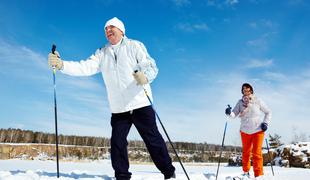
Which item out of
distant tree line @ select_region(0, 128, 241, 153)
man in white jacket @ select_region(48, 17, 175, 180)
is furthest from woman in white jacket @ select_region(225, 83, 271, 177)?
distant tree line @ select_region(0, 128, 241, 153)

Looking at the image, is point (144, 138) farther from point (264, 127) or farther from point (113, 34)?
point (264, 127)

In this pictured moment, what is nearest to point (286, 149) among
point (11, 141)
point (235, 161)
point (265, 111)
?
point (235, 161)

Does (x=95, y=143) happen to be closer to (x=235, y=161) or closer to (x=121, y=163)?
(x=235, y=161)

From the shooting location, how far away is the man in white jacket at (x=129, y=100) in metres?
4.20

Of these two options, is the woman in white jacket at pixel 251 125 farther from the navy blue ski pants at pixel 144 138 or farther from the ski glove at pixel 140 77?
the ski glove at pixel 140 77

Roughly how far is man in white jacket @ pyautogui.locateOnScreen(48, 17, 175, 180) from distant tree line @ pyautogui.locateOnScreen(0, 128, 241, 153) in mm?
7651

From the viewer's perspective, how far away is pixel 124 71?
14.0 ft

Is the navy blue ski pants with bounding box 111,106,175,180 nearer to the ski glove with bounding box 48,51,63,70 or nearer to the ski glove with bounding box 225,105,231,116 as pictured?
the ski glove with bounding box 48,51,63,70

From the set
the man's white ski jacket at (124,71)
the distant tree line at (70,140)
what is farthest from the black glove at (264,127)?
the distant tree line at (70,140)

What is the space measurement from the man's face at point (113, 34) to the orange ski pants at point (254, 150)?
3.55 metres

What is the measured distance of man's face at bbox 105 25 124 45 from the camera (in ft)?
14.6

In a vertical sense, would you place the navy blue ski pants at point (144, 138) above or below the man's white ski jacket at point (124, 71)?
below

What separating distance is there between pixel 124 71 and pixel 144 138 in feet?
2.83

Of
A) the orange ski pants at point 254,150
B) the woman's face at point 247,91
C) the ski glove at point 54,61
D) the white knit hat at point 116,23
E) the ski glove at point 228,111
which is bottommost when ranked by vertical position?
the orange ski pants at point 254,150
